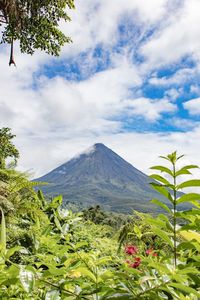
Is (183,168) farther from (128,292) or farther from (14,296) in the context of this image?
(14,296)

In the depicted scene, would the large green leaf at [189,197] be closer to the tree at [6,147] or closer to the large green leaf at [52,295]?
the large green leaf at [52,295]

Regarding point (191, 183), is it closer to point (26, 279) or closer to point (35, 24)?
point (26, 279)

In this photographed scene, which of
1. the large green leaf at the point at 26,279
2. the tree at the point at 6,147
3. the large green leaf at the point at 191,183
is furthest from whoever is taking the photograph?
the tree at the point at 6,147

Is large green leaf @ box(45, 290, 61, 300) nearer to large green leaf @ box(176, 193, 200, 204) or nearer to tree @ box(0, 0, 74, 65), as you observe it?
large green leaf @ box(176, 193, 200, 204)

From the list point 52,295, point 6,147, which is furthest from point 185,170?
point 6,147

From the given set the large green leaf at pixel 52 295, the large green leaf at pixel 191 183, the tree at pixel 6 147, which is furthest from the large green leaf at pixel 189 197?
the tree at pixel 6 147

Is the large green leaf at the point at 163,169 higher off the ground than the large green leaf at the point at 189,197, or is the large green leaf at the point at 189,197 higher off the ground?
the large green leaf at the point at 163,169

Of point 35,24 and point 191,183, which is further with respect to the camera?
point 35,24

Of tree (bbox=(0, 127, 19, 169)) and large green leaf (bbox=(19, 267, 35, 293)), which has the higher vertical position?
tree (bbox=(0, 127, 19, 169))

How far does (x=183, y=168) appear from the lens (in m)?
1.17

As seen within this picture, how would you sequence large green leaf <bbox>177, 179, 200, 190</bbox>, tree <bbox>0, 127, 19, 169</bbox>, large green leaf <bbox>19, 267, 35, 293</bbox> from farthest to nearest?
1. tree <bbox>0, 127, 19, 169</bbox>
2. large green leaf <bbox>177, 179, 200, 190</bbox>
3. large green leaf <bbox>19, 267, 35, 293</bbox>

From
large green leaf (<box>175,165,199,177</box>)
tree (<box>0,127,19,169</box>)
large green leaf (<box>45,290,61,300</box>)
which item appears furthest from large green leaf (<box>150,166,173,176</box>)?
tree (<box>0,127,19,169</box>)

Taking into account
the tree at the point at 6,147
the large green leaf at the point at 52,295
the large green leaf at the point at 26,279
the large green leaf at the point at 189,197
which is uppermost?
the tree at the point at 6,147

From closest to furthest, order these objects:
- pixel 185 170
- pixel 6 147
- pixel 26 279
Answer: pixel 26 279
pixel 185 170
pixel 6 147
